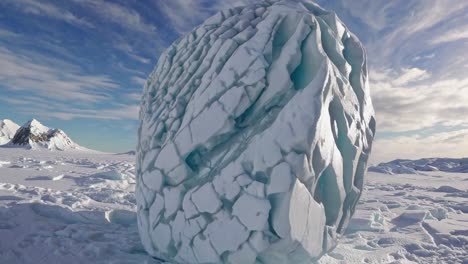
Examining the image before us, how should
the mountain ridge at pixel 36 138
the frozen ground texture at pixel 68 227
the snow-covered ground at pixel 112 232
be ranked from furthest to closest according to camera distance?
the mountain ridge at pixel 36 138, the snow-covered ground at pixel 112 232, the frozen ground texture at pixel 68 227

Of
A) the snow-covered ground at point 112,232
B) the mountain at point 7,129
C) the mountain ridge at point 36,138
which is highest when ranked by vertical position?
the mountain at point 7,129

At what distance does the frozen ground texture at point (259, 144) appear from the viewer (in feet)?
8.26

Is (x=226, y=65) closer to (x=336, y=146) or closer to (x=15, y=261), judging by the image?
(x=336, y=146)

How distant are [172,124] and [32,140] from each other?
35.9 metres

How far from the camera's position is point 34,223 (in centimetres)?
409

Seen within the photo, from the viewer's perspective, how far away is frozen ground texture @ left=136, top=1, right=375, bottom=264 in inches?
99.1

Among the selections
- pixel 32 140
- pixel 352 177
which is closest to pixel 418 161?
pixel 352 177

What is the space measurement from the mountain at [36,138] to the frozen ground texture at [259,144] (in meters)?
33.3

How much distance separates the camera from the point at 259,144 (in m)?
2.56

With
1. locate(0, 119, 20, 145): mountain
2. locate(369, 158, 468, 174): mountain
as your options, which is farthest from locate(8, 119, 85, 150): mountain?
locate(369, 158, 468, 174): mountain

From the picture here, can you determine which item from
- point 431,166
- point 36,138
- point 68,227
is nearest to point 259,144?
point 68,227

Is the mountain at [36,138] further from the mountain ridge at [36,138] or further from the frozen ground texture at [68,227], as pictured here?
the frozen ground texture at [68,227]

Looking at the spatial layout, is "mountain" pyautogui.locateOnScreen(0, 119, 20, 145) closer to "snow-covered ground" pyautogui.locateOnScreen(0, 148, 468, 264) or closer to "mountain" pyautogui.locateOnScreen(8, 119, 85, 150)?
"mountain" pyautogui.locateOnScreen(8, 119, 85, 150)

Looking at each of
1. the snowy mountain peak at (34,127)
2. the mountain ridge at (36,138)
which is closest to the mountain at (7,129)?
the snowy mountain peak at (34,127)
